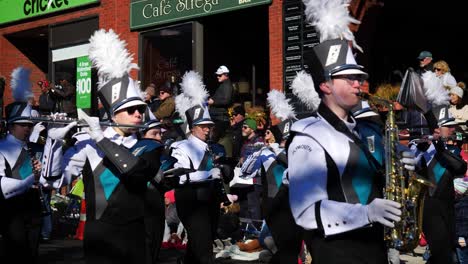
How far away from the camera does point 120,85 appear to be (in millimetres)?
5848

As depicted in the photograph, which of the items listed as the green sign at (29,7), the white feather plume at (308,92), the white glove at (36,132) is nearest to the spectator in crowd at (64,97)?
the green sign at (29,7)

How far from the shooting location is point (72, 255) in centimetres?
1129

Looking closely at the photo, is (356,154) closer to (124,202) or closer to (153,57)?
(124,202)

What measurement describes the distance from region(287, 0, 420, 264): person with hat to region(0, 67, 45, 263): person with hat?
13.5ft

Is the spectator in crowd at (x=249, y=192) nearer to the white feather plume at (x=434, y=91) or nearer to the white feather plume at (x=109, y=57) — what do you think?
the white feather plume at (x=434, y=91)

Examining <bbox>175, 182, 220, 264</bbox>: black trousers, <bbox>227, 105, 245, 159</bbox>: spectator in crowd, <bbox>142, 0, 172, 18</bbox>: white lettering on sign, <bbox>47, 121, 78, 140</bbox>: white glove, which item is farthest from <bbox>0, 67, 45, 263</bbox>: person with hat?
<bbox>142, 0, 172, 18</bbox>: white lettering on sign

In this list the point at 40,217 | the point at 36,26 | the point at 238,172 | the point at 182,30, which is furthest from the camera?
the point at 36,26

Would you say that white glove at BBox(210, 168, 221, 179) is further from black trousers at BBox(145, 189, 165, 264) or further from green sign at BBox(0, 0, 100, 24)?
green sign at BBox(0, 0, 100, 24)


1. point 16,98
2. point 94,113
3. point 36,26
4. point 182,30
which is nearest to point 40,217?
point 16,98

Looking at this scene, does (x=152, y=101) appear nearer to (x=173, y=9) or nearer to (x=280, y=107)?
(x=173, y=9)

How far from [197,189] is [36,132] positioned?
2182 mm

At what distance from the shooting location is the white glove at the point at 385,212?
12.4 ft

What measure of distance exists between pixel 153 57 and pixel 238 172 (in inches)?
254

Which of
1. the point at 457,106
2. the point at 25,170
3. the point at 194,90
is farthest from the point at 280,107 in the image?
the point at 25,170
